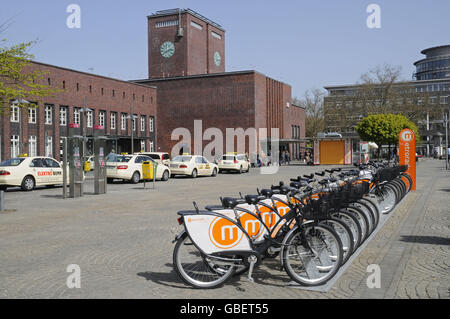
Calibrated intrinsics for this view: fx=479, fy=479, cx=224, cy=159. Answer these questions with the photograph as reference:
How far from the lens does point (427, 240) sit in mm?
7758

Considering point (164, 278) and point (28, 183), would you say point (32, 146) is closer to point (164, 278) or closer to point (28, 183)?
point (28, 183)

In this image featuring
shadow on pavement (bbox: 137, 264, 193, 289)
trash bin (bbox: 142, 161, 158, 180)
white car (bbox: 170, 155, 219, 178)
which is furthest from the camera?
white car (bbox: 170, 155, 219, 178)

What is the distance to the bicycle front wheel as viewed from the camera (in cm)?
521

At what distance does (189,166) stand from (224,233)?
23.2 m

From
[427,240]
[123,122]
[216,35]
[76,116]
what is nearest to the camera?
[427,240]

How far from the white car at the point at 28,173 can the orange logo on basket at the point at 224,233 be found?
15.8 m

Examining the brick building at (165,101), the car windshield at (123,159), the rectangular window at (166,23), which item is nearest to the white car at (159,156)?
the car windshield at (123,159)

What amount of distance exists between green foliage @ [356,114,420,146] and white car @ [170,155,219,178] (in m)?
28.9

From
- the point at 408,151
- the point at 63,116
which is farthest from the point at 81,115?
the point at 408,151

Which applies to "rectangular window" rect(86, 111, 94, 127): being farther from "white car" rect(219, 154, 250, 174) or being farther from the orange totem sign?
the orange totem sign

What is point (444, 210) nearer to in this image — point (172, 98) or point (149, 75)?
point (172, 98)

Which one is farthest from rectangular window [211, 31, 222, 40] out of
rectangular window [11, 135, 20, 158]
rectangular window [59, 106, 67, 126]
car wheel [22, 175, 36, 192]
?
car wheel [22, 175, 36, 192]

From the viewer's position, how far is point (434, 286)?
16.9ft

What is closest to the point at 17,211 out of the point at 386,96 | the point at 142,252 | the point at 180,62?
the point at 142,252
